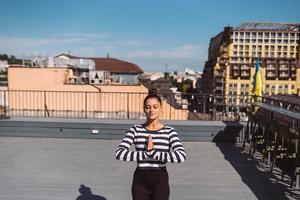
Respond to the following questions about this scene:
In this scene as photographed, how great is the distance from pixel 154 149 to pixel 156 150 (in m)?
0.02

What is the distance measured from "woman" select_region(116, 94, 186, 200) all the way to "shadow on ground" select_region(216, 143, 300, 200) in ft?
8.25

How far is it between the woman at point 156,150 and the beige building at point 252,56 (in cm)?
9878

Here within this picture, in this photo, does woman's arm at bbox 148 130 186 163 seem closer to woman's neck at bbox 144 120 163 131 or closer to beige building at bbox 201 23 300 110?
woman's neck at bbox 144 120 163 131

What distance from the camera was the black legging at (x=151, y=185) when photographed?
2.63 meters

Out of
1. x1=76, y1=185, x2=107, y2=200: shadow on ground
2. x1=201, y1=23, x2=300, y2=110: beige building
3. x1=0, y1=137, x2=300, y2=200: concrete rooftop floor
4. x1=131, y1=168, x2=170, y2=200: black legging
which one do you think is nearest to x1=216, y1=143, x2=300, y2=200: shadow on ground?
x1=0, y1=137, x2=300, y2=200: concrete rooftop floor

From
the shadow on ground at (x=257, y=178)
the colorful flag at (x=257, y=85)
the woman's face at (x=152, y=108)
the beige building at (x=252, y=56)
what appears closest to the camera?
the woman's face at (x=152, y=108)

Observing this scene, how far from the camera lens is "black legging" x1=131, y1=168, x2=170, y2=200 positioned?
263 centimetres

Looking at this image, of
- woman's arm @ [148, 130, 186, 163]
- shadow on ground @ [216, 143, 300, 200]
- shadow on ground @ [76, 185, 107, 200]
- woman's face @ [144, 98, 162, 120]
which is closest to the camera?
woman's arm @ [148, 130, 186, 163]

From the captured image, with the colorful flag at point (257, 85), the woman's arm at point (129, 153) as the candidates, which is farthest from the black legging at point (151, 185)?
the colorful flag at point (257, 85)

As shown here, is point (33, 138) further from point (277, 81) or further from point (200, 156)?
point (277, 81)

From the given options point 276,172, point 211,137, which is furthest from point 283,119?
point 211,137

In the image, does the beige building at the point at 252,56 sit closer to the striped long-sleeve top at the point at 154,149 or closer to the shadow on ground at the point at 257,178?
the shadow on ground at the point at 257,178

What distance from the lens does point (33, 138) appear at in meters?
8.68

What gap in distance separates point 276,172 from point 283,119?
3.59 ft
